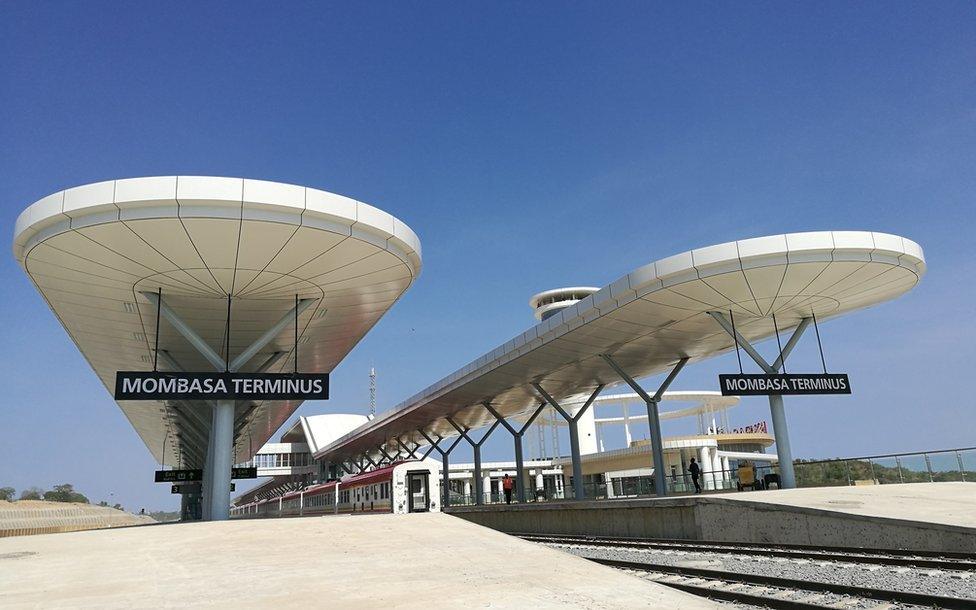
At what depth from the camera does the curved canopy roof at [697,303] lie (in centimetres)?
1981

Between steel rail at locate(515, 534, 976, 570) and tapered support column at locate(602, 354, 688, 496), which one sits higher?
tapered support column at locate(602, 354, 688, 496)

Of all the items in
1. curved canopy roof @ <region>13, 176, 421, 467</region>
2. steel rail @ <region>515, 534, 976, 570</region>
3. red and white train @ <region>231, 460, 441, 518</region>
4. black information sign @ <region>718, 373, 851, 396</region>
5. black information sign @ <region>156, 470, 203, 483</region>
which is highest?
curved canopy roof @ <region>13, 176, 421, 467</region>

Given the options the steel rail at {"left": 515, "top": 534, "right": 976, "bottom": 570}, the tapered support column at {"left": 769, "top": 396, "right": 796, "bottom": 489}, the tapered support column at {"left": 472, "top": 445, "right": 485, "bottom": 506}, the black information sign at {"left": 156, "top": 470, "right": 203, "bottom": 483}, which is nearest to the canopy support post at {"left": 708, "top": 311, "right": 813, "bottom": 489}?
the tapered support column at {"left": 769, "top": 396, "right": 796, "bottom": 489}

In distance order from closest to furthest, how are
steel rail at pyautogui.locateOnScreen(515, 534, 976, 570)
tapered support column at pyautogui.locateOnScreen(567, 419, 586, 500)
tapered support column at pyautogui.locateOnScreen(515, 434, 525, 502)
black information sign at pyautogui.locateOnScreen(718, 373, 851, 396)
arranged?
steel rail at pyautogui.locateOnScreen(515, 534, 976, 570), black information sign at pyautogui.locateOnScreen(718, 373, 851, 396), tapered support column at pyautogui.locateOnScreen(567, 419, 586, 500), tapered support column at pyautogui.locateOnScreen(515, 434, 525, 502)

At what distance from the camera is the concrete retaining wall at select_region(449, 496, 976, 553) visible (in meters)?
12.9

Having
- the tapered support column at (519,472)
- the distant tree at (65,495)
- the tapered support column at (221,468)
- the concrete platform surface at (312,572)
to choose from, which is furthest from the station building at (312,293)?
the distant tree at (65,495)

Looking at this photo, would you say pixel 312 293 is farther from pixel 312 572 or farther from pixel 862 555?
pixel 862 555

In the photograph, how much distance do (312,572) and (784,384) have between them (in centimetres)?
1835

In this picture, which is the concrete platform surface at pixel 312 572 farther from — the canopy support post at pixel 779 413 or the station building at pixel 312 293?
the canopy support post at pixel 779 413

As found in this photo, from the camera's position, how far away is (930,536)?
41.6 feet

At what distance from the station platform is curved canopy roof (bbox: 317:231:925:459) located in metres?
6.22

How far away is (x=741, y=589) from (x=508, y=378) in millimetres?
25846

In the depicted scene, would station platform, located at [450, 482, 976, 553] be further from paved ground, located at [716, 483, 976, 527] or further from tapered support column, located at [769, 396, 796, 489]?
tapered support column, located at [769, 396, 796, 489]

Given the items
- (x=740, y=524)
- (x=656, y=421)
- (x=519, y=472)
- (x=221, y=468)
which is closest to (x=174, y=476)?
(x=221, y=468)
